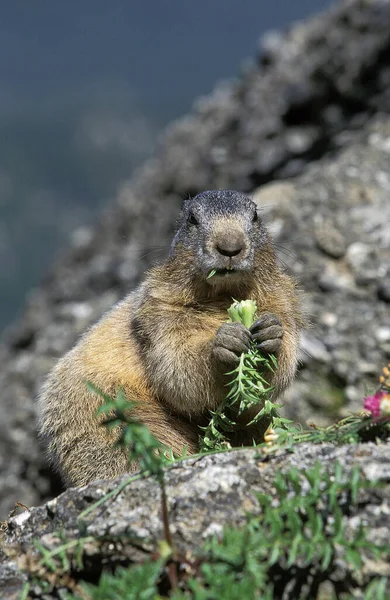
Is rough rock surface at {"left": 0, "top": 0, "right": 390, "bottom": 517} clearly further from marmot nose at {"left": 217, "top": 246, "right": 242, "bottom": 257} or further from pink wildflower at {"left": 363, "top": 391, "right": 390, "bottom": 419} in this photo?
pink wildflower at {"left": 363, "top": 391, "right": 390, "bottom": 419}

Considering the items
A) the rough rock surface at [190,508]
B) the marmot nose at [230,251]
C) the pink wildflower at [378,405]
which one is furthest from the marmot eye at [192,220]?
the pink wildflower at [378,405]

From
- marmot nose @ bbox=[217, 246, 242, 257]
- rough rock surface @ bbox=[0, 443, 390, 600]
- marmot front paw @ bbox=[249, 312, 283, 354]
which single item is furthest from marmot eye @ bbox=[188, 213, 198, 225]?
rough rock surface @ bbox=[0, 443, 390, 600]

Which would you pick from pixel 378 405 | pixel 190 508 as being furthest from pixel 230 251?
pixel 190 508

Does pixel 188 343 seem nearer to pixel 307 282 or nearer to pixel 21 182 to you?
pixel 307 282

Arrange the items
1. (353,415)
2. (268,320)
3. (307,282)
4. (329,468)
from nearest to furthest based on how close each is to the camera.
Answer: (329,468), (353,415), (268,320), (307,282)

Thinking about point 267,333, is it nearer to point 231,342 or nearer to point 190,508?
point 231,342

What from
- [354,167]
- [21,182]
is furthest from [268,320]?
[21,182]
